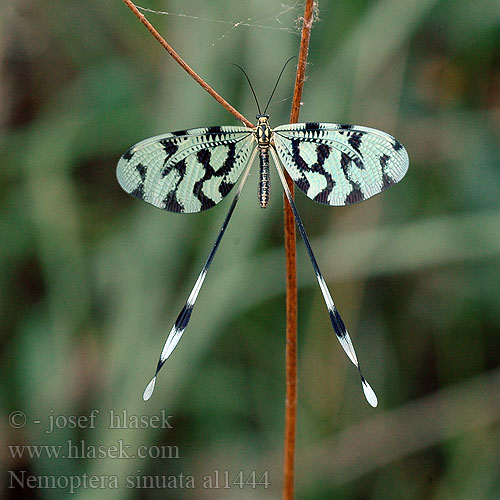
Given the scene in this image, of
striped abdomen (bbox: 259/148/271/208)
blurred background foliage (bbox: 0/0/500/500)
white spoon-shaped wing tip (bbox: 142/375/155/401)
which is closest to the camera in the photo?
white spoon-shaped wing tip (bbox: 142/375/155/401)

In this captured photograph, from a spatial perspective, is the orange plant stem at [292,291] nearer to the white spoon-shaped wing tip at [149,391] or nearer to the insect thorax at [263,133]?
the white spoon-shaped wing tip at [149,391]

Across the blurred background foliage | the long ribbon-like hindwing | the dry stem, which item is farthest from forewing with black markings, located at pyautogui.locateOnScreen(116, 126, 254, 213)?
the blurred background foliage

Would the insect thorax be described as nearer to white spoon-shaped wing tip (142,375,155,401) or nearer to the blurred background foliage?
white spoon-shaped wing tip (142,375,155,401)

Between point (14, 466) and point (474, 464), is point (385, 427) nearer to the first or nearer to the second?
point (474, 464)

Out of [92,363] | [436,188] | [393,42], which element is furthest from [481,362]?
[92,363]

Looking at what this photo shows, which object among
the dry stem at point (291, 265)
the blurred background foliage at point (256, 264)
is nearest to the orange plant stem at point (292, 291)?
the dry stem at point (291, 265)

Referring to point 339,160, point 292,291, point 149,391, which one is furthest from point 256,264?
point 292,291
